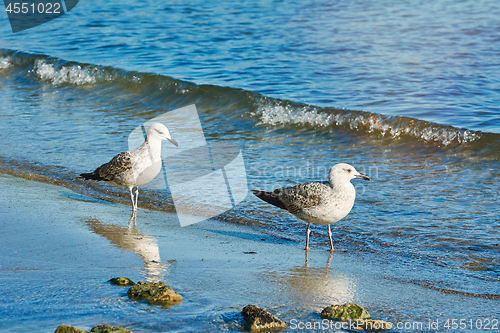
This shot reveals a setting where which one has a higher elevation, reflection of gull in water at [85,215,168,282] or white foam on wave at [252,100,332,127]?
reflection of gull in water at [85,215,168,282]

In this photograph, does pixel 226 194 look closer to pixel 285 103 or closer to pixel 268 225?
pixel 268 225

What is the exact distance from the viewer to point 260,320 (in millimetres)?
3117

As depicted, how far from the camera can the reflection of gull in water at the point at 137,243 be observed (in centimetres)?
405

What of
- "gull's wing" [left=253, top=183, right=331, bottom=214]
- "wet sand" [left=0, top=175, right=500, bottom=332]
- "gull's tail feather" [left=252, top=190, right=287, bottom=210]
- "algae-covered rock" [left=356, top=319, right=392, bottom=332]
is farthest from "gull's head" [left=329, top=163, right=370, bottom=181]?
"algae-covered rock" [left=356, top=319, right=392, bottom=332]

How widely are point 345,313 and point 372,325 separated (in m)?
0.17

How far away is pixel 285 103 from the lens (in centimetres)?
1016

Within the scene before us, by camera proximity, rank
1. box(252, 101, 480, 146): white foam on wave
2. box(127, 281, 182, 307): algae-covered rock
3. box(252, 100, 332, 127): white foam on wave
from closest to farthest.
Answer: box(127, 281, 182, 307): algae-covered rock
box(252, 101, 480, 146): white foam on wave
box(252, 100, 332, 127): white foam on wave

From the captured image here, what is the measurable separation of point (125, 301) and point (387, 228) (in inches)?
111

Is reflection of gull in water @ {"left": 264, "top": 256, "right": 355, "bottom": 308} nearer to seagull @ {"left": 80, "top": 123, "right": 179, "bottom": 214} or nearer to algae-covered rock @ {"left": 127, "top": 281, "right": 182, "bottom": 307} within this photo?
algae-covered rock @ {"left": 127, "top": 281, "right": 182, "bottom": 307}

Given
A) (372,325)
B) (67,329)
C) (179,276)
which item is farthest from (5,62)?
(372,325)

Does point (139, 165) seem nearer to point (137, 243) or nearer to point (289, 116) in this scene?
point (137, 243)

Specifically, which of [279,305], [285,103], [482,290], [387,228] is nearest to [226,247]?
[279,305]

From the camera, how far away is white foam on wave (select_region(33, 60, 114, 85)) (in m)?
13.4

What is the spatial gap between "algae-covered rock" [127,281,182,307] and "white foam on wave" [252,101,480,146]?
5.80 meters
